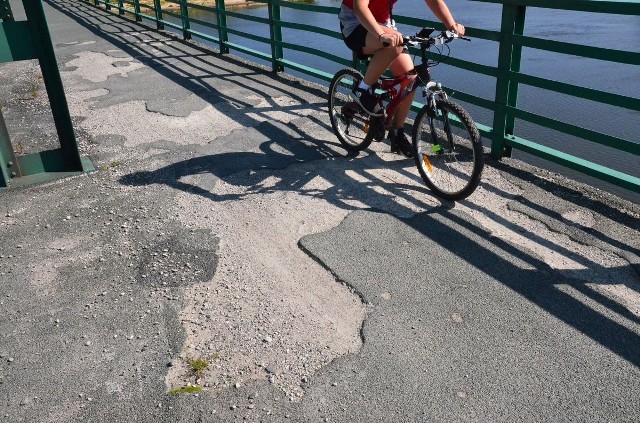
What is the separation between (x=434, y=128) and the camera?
4844mm

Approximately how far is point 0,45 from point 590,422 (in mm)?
5210

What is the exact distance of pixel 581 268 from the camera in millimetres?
3758

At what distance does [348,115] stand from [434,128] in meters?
1.22

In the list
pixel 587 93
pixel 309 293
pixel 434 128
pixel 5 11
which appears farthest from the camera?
pixel 5 11

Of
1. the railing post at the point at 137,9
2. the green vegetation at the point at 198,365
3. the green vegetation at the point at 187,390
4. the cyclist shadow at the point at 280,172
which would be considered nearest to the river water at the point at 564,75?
the cyclist shadow at the point at 280,172

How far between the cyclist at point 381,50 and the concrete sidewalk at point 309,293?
487 millimetres

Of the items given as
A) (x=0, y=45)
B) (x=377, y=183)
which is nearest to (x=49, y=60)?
(x=0, y=45)

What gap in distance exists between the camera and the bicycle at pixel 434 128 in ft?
15.0

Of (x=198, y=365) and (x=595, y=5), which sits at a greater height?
(x=595, y=5)

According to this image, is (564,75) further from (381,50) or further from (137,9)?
(137,9)

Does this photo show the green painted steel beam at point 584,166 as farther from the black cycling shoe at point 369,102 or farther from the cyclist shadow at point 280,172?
the black cycling shoe at point 369,102

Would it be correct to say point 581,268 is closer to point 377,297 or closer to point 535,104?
point 377,297

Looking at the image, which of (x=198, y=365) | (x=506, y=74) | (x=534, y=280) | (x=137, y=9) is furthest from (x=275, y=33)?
(x=137, y=9)

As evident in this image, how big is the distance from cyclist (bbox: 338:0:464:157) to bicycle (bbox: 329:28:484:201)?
0.24ft
